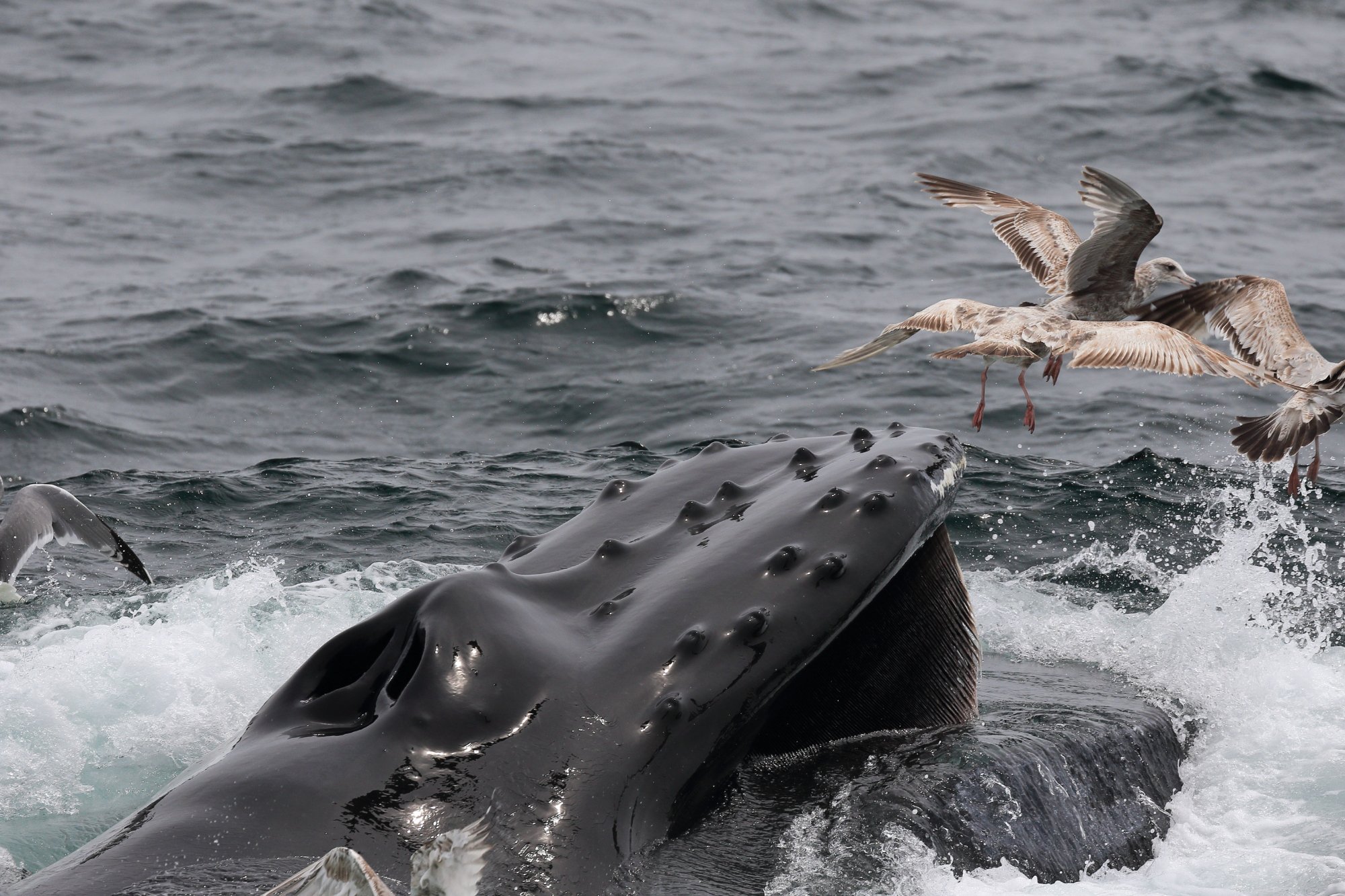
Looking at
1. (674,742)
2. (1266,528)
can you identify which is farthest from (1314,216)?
(674,742)

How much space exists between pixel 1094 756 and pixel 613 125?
2284 cm

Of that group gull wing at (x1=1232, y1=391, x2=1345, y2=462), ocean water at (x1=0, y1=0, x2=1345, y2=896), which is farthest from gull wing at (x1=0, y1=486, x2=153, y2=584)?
gull wing at (x1=1232, y1=391, x2=1345, y2=462)

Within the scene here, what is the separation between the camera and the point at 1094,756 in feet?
15.3

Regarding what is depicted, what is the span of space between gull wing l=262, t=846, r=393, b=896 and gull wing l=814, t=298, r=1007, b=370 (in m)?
6.06

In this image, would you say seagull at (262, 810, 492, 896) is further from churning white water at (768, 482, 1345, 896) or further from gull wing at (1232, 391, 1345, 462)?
gull wing at (1232, 391, 1345, 462)

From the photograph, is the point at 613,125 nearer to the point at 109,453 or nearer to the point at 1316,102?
the point at 1316,102

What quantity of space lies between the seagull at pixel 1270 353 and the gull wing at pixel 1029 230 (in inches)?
46.6

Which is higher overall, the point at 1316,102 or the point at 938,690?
the point at 938,690

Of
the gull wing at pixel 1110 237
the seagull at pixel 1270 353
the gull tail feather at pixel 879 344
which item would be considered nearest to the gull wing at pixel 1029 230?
the gull wing at pixel 1110 237

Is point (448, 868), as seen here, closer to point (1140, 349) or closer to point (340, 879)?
point (340, 879)

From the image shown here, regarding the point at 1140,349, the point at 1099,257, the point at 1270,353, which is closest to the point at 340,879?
the point at 1140,349

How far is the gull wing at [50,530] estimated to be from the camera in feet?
28.9

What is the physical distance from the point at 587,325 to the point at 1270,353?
8491mm

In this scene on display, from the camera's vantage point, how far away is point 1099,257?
10453 mm
